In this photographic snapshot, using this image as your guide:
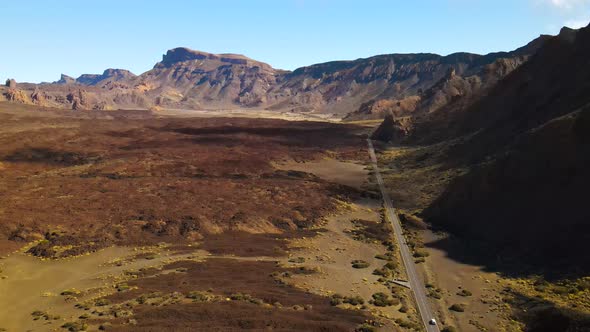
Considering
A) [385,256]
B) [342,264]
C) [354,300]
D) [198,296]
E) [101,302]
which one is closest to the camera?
[101,302]

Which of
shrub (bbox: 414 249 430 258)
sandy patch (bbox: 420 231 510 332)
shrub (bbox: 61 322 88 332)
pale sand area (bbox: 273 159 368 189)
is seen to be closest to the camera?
shrub (bbox: 61 322 88 332)

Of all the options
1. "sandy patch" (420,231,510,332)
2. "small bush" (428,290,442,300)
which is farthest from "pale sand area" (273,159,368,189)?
"small bush" (428,290,442,300)

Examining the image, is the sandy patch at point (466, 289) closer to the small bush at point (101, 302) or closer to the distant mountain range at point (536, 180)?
the distant mountain range at point (536, 180)

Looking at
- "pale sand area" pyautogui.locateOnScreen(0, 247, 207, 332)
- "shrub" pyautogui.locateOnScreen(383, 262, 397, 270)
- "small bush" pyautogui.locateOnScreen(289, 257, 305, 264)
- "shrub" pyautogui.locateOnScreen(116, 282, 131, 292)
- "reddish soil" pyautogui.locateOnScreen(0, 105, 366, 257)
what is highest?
"reddish soil" pyautogui.locateOnScreen(0, 105, 366, 257)

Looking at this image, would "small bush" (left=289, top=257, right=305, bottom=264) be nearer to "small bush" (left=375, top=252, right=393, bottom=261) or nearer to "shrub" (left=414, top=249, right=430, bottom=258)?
"small bush" (left=375, top=252, right=393, bottom=261)

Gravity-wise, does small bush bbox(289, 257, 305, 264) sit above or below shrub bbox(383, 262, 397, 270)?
below

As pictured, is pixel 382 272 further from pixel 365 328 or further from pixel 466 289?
pixel 365 328

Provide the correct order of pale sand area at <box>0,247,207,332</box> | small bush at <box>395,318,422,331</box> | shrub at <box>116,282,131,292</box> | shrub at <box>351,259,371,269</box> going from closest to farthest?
small bush at <box>395,318,422,331</box>
pale sand area at <box>0,247,207,332</box>
shrub at <box>116,282,131,292</box>
shrub at <box>351,259,371,269</box>

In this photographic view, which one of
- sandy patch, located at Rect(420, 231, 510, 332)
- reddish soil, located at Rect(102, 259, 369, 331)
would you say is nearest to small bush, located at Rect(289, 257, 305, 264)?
reddish soil, located at Rect(102, 259, 369, 331)

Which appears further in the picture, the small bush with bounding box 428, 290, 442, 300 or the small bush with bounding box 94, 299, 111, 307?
the small bush with bounding box 428, 290, 442, 300

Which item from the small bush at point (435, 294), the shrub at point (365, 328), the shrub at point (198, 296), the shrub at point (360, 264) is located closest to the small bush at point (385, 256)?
the shrub at point (360, 264)

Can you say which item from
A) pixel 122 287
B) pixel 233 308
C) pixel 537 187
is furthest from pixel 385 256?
pixel 122 287

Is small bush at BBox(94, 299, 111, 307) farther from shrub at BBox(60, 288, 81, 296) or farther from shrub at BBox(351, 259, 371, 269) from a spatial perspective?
shrub at BBox(351, 259, 371, 269)
